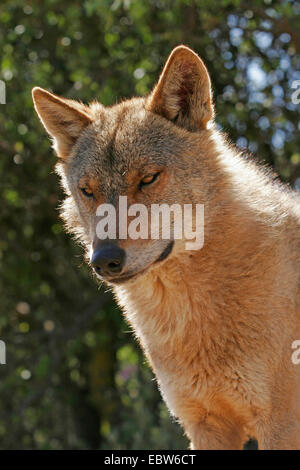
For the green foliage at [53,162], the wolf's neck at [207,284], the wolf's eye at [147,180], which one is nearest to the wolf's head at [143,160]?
the wolf's eye at [147,180]

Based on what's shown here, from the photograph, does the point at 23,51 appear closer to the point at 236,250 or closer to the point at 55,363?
the point at 55,363

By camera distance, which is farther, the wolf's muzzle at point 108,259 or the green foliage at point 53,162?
the green foliage at point 53,162

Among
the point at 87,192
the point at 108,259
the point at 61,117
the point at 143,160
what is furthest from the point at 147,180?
the point at 61,117

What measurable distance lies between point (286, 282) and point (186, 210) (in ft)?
2.15

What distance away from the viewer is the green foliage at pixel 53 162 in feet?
22.7

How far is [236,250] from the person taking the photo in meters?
3.80

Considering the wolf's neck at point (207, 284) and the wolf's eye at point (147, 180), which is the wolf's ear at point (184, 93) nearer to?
the wolf's eye at point (147, 180)

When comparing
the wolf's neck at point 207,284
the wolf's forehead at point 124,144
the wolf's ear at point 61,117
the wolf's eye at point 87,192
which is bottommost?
the wolf's neck at point 207,284

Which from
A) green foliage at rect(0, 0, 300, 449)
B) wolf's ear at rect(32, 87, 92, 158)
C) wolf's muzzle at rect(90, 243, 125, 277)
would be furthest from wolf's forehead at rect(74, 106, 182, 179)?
green foliage at rect(0, 0, 300, 449)

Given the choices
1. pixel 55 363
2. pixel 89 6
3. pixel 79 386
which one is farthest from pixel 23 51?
pixel 79 386

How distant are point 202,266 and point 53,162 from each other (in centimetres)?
405

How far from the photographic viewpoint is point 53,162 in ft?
24.6

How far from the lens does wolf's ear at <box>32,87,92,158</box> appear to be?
4.20m

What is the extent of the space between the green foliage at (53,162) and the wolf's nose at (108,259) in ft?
9.41
